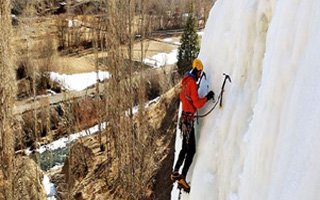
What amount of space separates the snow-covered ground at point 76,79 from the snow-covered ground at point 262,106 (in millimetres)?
18081

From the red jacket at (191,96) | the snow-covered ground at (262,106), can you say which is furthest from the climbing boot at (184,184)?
the red jacket at (191,96)

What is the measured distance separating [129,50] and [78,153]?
3863 millimetres

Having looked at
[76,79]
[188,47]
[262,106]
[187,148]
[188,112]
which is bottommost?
[76,79]

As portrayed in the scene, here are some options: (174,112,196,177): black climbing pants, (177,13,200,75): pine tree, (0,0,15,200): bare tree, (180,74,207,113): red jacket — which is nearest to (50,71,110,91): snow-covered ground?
(177,13,200,75): pine tree

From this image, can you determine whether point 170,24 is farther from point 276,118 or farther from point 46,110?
A: point 276,118

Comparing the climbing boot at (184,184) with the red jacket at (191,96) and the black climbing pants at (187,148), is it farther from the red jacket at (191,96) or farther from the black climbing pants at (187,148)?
the red jacket at (191,96)

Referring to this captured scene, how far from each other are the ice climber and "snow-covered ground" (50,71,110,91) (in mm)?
17790

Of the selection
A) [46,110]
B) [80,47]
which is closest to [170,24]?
[80,47]

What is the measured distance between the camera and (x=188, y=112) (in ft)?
15.8

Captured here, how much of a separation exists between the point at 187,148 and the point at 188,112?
400 mm

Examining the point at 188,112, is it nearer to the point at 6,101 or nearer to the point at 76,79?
the point at 6,101

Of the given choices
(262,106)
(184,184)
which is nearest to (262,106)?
(262,106)

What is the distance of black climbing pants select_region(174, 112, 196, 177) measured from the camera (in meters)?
4.85

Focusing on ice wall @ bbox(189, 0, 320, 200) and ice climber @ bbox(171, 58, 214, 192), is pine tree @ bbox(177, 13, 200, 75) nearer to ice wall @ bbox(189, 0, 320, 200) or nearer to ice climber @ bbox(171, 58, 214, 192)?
ice wall @ bbox(189, 0, 320, 200)
